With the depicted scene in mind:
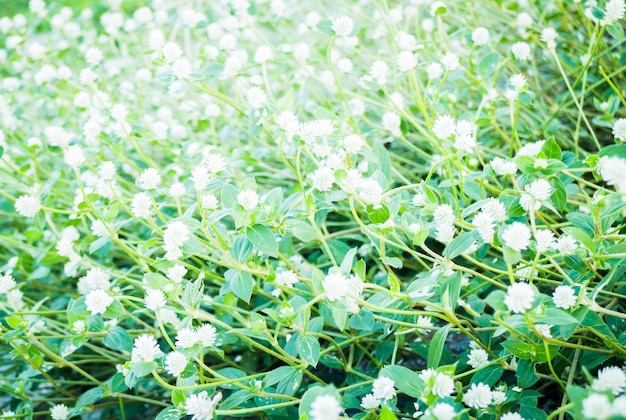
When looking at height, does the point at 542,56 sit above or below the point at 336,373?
above

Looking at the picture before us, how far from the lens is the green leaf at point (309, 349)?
661mm

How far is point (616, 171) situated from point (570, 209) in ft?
1.56

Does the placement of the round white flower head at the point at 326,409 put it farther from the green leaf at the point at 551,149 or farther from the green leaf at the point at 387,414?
the green leaf at the point at 551,149

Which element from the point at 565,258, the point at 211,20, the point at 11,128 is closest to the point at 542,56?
the point at 565,258

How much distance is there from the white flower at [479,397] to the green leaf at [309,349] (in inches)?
7.2

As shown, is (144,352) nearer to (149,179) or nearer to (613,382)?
(149,179)

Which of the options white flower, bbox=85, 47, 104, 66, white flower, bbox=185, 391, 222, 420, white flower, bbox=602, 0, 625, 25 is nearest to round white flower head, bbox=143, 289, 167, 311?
white flower, bbox=185, 391, 222, 420

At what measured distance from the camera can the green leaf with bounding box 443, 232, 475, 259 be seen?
2.10 ft

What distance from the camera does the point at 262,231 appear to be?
667mm

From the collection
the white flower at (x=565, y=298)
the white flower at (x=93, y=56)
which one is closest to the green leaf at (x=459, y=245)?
the white flower at (x=565, y=298)

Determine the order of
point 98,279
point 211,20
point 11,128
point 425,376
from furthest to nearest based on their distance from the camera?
point 211,20 < point 11,128 < point 98,279 < point 425,376

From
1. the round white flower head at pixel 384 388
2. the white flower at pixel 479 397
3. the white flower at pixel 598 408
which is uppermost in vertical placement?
the white flower at pixel 598 408

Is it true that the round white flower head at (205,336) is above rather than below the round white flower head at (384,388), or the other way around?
above

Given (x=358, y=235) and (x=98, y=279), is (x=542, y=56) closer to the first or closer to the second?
(x=358, y=235)
